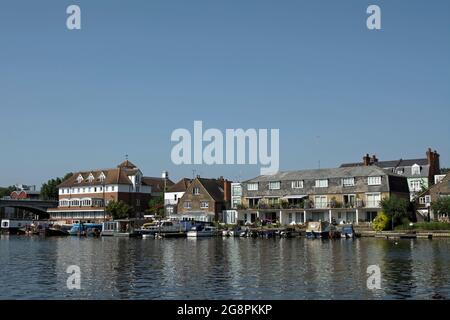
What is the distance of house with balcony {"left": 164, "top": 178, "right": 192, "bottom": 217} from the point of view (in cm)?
Answer: 12312

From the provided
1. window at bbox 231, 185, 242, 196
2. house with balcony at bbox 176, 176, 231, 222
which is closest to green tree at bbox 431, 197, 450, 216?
window at bbox 231, 185, 242, 196

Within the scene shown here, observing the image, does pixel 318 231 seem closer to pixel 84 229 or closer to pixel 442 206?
pixel 442 206

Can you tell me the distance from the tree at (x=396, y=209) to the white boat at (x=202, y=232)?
26967mm

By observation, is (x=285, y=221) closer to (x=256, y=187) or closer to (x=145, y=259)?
(x=256, y=187)

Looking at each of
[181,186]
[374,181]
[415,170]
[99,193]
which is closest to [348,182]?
[374,181]

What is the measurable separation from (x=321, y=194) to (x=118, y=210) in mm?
43405

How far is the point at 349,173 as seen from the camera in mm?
98125

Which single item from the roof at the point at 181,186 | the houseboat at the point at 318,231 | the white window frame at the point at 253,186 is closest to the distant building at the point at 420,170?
the white window frame at the point at 253,186

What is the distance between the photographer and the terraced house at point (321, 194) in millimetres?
93938

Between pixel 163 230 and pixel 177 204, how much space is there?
25784mm

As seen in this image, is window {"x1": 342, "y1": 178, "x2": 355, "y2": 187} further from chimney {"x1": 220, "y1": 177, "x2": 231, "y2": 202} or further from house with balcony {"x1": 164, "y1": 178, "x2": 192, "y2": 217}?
house with balcony {"x1": 164, "y1": 178, "x2": 192, "y2": 217}

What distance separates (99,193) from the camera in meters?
130

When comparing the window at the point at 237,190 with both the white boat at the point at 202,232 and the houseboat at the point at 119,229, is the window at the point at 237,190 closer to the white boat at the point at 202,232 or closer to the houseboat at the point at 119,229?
the white boat at the point at 202,232
